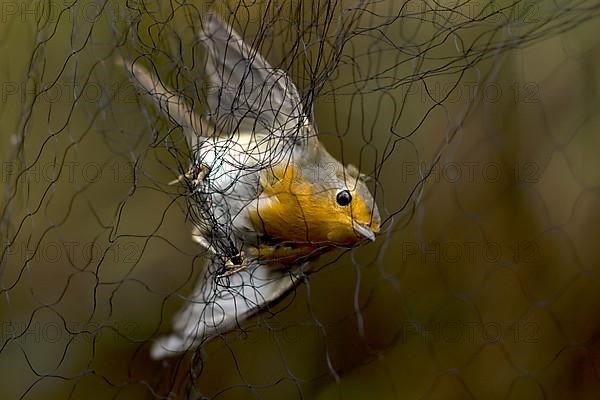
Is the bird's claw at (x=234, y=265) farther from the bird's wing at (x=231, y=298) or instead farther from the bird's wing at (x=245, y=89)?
the bird's wing at (x=245, y=89)

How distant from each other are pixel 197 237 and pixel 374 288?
34cm

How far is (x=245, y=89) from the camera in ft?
2.39

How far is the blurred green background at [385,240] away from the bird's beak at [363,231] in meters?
0.25

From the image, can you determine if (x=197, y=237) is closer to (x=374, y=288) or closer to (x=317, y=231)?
(x=317, y=231)

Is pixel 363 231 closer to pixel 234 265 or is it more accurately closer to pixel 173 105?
pixel 234 265

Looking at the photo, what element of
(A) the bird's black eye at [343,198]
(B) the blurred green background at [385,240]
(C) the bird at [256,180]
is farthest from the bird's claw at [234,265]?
(B) the blurred green background at [385,240]

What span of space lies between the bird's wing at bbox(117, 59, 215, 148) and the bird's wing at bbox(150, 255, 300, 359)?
132 millimetres

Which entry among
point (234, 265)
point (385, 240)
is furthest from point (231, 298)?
point (385, 240)

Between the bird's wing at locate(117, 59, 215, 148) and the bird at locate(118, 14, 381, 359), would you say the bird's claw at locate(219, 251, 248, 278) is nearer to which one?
the bird at locate(118, 14, 381, 359)

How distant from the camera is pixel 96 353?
1.04 meters

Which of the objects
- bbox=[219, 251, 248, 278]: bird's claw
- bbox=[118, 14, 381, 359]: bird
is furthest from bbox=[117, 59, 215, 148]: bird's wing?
bbox=[219, 251, 248, 278]: bird's claw

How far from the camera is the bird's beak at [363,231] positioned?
688 millimetres

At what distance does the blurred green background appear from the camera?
0.96 metres

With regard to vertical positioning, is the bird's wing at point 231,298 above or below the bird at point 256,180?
below
